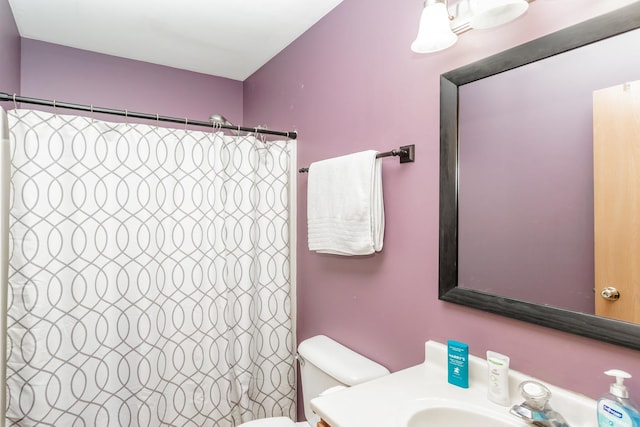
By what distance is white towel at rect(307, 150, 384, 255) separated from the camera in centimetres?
141

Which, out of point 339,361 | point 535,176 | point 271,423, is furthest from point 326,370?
point 535,176

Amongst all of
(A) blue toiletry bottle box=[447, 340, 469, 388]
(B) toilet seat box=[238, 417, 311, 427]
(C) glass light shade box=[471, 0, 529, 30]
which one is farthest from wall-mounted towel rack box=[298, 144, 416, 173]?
(B) toilet seat box=[238, 417, 311, 427]

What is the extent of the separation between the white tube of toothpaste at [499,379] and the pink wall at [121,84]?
232cm

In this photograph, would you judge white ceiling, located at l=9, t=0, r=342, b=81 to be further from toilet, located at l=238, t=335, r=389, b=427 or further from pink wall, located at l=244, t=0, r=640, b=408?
toilet, located at l=238, t=335, r=389, b=427

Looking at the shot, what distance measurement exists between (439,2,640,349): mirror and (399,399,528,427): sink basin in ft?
0.86

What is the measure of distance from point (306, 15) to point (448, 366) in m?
1.67

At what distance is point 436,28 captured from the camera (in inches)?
41.9

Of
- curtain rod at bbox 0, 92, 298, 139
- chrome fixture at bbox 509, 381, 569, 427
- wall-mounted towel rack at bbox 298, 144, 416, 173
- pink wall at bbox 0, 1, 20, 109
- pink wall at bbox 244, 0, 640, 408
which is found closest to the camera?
chrome fixture at bbox 509, 381, 569, 427

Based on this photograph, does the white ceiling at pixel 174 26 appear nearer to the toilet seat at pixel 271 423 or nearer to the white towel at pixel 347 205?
the white towel at pixel 347 205

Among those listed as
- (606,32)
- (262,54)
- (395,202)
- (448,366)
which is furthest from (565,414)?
(262,54)

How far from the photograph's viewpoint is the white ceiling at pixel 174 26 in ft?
5.73

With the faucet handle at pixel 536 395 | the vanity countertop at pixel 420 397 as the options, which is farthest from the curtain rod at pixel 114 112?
the faucet handle at pixel 536 395

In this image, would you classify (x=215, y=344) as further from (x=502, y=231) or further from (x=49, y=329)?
(x=502, y=231)

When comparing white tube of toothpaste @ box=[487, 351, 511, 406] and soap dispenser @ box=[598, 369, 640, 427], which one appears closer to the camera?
soap dispenser @ box=[598, 369, 640, 427]
